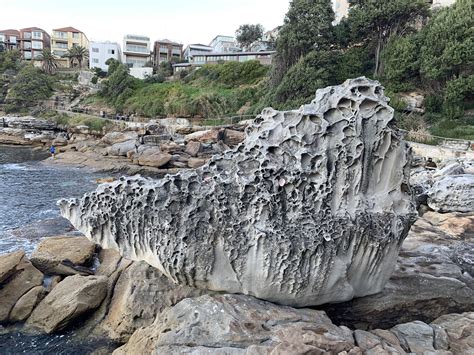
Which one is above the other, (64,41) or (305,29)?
(64,41)

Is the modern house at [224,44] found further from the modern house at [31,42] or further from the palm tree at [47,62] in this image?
the modern house at [31,42]

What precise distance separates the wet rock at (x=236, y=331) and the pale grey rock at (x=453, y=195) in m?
8.76

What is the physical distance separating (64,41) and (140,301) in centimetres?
8581

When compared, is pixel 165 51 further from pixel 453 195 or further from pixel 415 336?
pixel 415 336

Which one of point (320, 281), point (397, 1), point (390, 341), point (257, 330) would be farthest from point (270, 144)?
point (397, 1)

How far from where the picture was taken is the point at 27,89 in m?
49.9

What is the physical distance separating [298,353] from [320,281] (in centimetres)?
167

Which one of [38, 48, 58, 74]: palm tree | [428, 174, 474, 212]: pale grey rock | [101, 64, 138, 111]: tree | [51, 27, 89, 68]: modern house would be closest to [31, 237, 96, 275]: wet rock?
[428, 174, 474, 212]: pale grey rock

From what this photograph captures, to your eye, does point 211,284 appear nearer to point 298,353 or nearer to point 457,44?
point 298,353

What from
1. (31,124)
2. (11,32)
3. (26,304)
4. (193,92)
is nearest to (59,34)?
(11,32)

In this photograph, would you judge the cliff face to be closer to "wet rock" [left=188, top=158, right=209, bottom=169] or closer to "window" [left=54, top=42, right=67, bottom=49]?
"wet rock" [left=188, top=158, right=209, bottom=169]

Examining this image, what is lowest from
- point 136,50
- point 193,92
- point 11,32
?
point 193,92

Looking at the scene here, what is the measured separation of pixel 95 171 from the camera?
23.9 meters

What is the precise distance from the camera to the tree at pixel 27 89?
49.7 m
